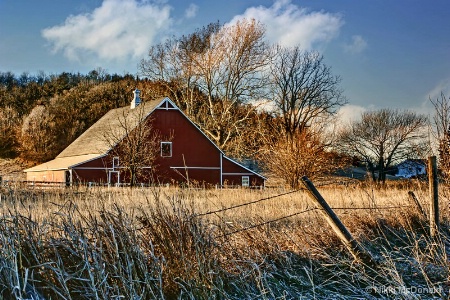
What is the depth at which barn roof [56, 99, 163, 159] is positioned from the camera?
31.9 m

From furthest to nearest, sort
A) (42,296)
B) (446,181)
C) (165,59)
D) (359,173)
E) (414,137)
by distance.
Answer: (359,173) → (414,137) → (165,59) → (446,181) → (42,296)

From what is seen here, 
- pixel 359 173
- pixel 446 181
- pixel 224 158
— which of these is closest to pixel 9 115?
pixel 224 158

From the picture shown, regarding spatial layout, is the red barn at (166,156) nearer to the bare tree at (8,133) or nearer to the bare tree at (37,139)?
the bare tree at (37,139)

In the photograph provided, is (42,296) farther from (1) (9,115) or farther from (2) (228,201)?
(1) (9,115)

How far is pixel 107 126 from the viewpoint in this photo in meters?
37.4

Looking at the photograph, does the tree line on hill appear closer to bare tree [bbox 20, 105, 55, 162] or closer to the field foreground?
bare tree [bbox 20, 105, 55, 162]

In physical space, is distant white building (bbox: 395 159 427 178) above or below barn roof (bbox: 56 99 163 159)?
below

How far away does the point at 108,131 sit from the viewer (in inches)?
1395

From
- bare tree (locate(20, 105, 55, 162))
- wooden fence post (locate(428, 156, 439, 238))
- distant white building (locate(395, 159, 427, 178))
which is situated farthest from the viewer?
bare tree (locate(20, 105, 55, 162))

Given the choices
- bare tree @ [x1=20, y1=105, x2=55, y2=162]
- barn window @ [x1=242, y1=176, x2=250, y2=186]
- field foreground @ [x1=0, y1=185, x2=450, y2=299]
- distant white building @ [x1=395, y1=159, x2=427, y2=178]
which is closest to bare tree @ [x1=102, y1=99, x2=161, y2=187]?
barn window @ [x1=242, y1=176, x2=250, y2=186]

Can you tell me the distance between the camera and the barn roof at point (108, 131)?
31.9m

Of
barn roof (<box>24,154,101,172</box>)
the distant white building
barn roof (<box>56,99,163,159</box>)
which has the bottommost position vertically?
the distant white building

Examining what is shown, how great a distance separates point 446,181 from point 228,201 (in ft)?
21.3

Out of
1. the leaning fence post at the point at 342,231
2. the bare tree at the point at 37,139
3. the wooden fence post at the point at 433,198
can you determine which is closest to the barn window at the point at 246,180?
the bare tree at the point at 37,139
